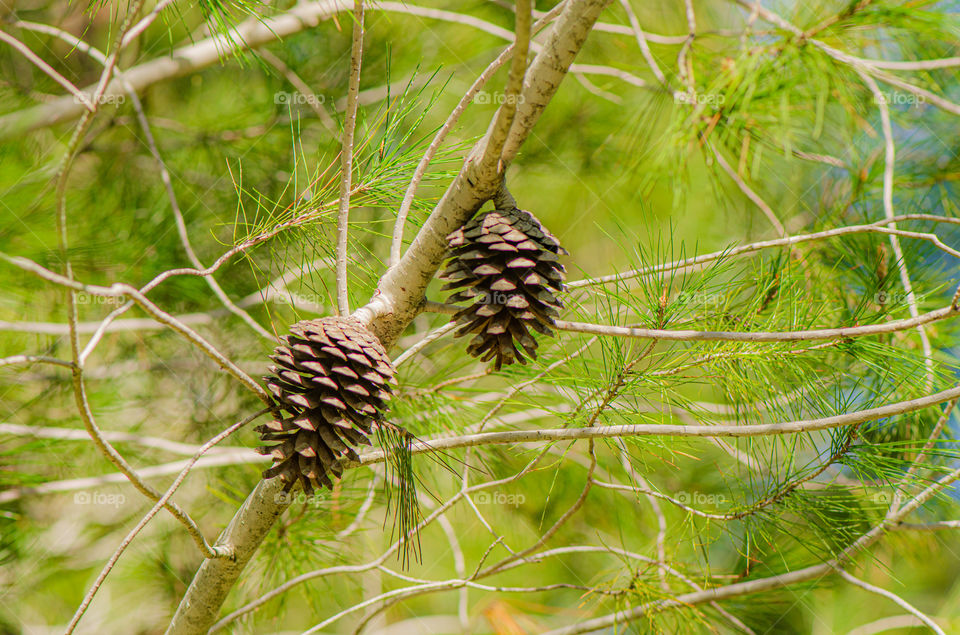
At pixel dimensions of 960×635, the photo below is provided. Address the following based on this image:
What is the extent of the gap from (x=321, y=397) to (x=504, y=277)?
0.48ft

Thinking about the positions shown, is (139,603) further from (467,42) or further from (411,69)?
(467,42)

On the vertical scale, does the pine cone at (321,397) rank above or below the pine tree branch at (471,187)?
below

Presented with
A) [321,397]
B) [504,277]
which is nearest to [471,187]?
[504,277]

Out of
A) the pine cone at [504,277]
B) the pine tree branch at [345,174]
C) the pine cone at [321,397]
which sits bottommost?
the pine cone at [321,397]

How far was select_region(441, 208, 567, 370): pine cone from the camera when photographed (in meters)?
0.43

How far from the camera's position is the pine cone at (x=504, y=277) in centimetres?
43

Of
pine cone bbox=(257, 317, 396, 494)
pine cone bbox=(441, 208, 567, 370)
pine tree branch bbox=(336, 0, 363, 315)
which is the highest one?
pine tree branch bbox=(336, 0, 363, 315)

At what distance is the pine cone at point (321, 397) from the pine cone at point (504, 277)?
8 centimetres

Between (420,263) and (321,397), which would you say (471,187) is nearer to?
(420,263)

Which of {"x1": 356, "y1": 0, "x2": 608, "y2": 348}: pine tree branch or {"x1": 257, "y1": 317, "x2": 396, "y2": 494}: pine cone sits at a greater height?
{"x1": 356, "y1": 0, "x2": 608, "y2": 348}: pine tree branch

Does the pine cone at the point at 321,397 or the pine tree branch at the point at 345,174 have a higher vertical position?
the pine tree branch at the point at 345,174

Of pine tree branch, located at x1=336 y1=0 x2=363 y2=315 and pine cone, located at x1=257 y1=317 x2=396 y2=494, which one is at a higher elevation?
pine tree branch, located at x1=336 y1=0 x2=363 y2=315

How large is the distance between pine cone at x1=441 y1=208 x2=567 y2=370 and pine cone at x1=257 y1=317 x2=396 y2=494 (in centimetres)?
8

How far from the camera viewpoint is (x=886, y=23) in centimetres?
69
